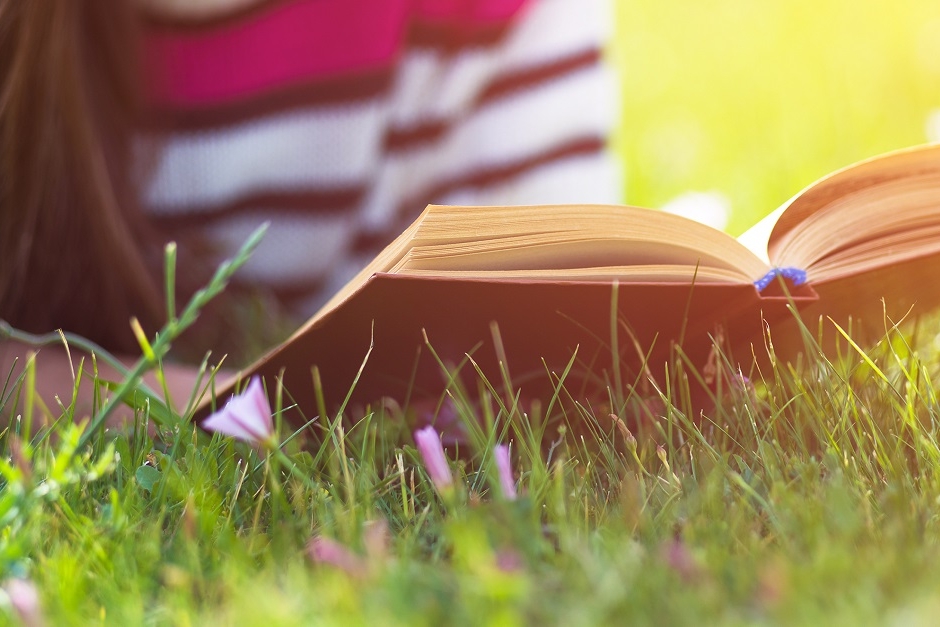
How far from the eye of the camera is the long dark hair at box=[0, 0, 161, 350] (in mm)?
1415

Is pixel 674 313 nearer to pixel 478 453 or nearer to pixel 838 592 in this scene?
pixel 478 453

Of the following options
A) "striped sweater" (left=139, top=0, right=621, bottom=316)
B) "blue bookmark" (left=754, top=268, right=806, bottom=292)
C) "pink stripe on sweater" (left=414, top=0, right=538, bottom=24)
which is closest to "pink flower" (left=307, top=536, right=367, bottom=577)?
"blue bookmark" (left=754, top=268, right=806, bottom=292)

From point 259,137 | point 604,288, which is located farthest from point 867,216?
point 259,137

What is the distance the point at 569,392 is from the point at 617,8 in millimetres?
4324

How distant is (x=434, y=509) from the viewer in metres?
0.73

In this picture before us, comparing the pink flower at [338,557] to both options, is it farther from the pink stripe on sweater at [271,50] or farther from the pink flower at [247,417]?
the pink stripe on sweater at [271,50]

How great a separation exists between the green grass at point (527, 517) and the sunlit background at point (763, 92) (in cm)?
172

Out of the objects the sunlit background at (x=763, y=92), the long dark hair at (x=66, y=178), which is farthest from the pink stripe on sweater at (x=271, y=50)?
the sunlit background at (x=763, y=92)

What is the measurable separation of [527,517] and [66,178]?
3.81 feet

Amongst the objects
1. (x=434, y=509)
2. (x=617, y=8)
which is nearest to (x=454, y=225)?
(x=434, y=509)

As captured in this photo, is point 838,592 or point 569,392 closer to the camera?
point 838,592

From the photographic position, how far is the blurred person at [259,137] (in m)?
1.48

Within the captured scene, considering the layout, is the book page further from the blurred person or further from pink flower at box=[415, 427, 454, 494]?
the blurred person

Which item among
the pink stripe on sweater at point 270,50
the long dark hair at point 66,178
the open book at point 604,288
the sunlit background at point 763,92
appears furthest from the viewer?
the sunlit background at point 763,92
